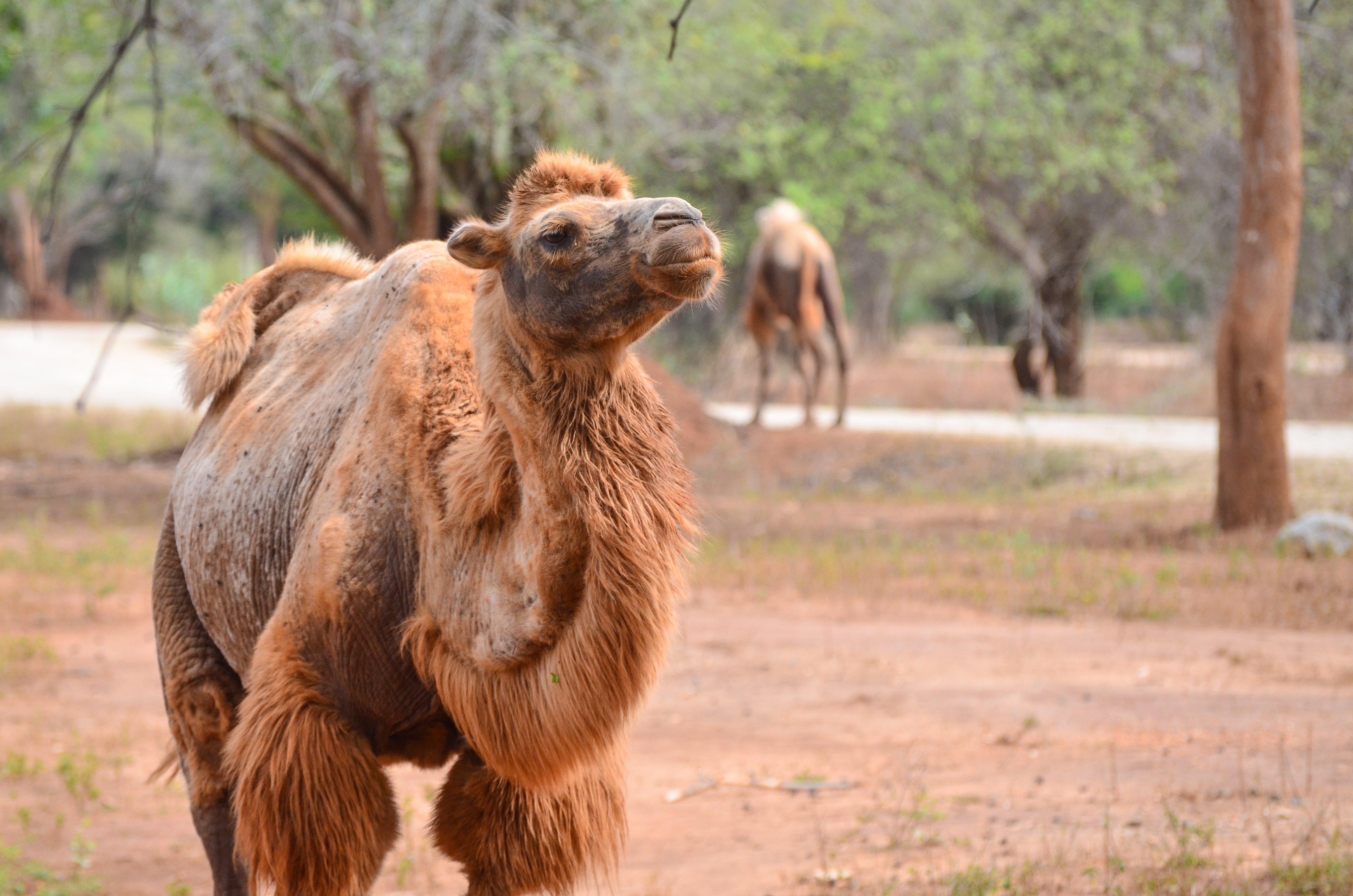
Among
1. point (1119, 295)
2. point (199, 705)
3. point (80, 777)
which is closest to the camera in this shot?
point (199, 705)

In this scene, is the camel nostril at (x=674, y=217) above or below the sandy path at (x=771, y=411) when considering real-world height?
above

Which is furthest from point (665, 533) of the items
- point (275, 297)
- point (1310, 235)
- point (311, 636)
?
point (1310, 235)

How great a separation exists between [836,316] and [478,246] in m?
14.0

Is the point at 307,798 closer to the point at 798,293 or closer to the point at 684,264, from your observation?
the point at 684,264

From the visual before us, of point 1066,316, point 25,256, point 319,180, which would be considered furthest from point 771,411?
point 25,256

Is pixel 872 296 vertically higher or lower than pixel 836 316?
higher

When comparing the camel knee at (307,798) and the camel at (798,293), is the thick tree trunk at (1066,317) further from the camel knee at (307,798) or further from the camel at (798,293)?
the camel knee at (307,798)

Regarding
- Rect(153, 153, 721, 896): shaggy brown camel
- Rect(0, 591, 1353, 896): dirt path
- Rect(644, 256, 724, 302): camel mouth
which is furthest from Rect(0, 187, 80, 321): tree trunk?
Rect(644, 256, 724, 302): camel mouth

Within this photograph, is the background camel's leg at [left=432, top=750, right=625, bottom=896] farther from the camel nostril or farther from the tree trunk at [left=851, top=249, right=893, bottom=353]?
the tree trunk at [left=851, top=249, right=893, bottom=353]

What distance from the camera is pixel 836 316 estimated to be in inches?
662

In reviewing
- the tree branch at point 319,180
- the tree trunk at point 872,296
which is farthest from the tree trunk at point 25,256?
the tree branch at point 319,180

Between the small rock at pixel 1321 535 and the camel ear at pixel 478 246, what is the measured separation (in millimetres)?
8108

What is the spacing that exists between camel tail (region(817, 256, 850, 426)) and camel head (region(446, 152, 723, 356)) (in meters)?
13.5

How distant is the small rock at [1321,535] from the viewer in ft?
31.0
